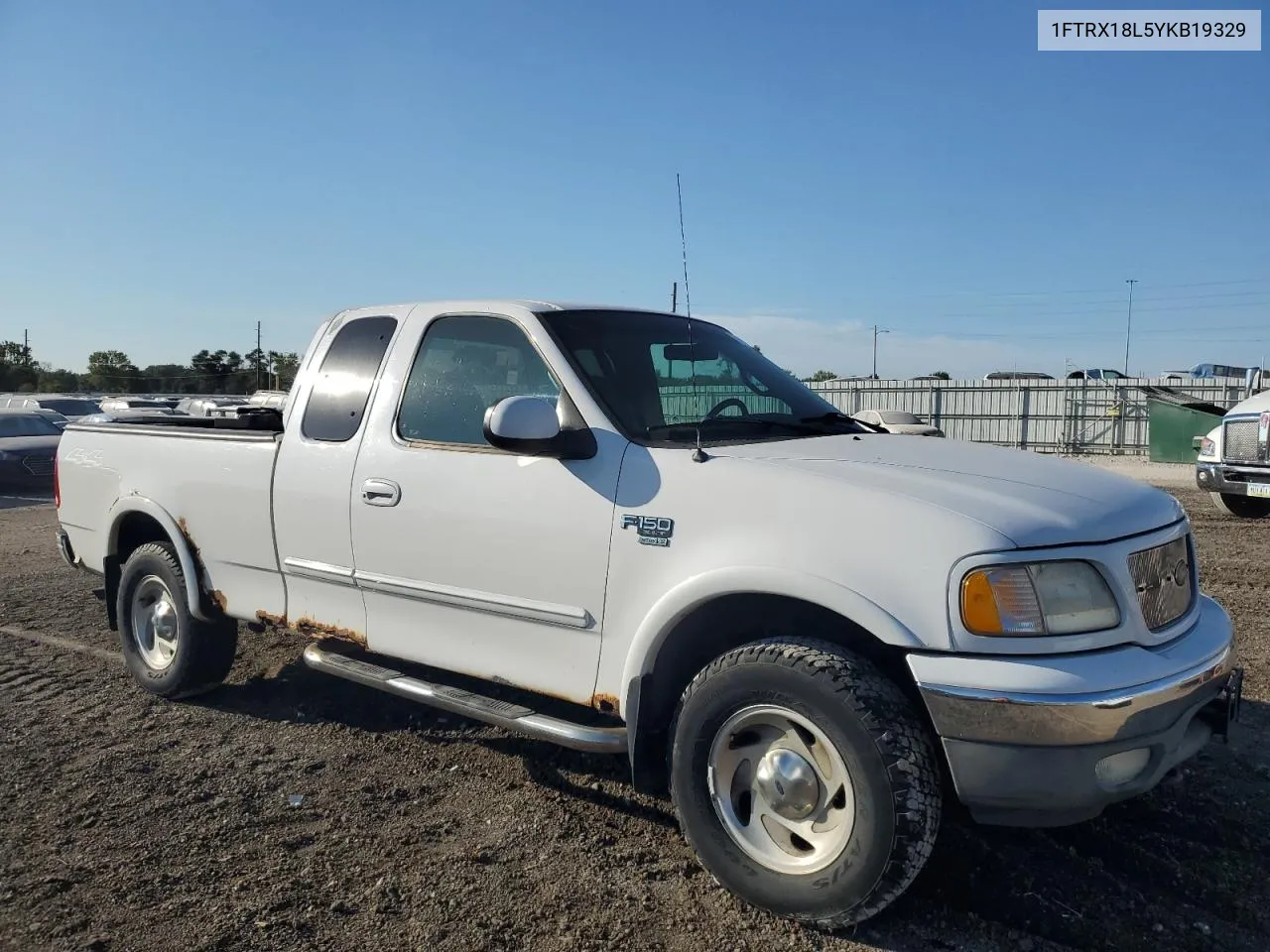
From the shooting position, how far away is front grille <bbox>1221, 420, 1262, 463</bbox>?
10445 millimetres

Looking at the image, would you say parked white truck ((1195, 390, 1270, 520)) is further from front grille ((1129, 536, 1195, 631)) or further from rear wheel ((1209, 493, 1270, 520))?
front grille ((1129, 536, 1195, 631))

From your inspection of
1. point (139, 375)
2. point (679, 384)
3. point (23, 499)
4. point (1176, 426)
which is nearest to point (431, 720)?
point (679, 384)

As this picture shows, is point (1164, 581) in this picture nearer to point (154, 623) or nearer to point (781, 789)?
point (781, 789)

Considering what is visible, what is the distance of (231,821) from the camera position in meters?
3.62

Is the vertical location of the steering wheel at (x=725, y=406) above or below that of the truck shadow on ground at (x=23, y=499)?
above

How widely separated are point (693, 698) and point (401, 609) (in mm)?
1456

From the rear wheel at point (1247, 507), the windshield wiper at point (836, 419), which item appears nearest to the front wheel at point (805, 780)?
the windshield wiper at point (836, 419)

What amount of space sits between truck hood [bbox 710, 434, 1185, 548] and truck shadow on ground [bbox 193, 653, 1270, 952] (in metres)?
0.97

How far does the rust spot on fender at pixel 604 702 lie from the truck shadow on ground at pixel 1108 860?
595mm

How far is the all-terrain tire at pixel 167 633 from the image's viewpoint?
16.0 ft

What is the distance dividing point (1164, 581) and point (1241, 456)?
363 inches

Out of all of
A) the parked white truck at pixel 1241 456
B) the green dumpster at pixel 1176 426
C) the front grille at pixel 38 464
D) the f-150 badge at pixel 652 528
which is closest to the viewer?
the f-150 badge at pixel 652 528

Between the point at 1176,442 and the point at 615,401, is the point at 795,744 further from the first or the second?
the point at 1176,442

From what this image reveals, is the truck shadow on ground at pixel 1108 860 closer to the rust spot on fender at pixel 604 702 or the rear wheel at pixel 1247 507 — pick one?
the rust spot on fender at pixel 604 702
